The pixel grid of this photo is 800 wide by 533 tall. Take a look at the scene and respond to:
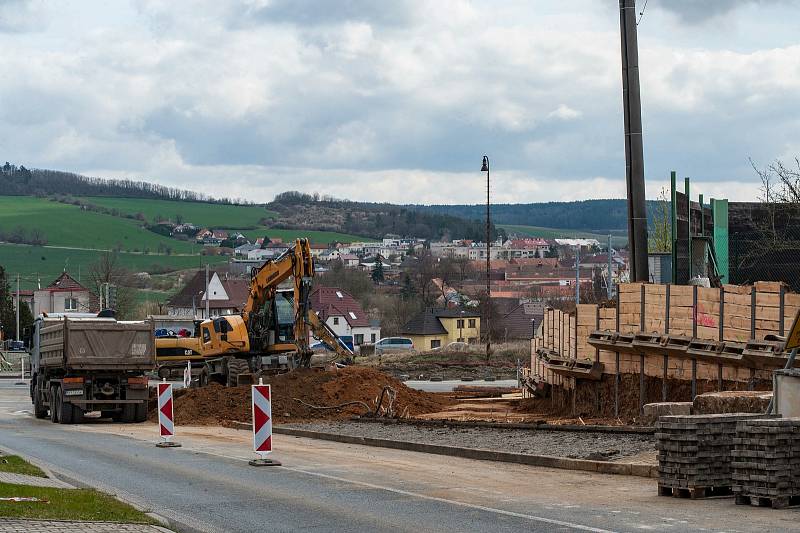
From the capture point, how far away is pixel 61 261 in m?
134

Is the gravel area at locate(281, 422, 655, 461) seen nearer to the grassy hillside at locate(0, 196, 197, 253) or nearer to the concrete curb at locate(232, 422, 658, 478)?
the concrete curb at locate(232, 422, 658, 478)

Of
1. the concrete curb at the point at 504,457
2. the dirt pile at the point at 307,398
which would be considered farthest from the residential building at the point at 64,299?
the concrete curb at the point at 504,457

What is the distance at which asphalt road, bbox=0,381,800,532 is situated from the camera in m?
12.1

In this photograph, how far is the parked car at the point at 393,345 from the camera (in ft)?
281

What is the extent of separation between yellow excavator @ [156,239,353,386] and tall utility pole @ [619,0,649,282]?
41.6 ft

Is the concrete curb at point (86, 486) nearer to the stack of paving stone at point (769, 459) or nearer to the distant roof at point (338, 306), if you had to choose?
the stack of paving stone at point (769, 459)

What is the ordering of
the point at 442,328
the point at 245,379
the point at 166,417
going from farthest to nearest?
the point at 442,328 < the point at 245,379 < the point at 166,417

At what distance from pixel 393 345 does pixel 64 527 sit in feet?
252

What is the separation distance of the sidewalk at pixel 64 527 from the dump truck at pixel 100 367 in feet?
67.0

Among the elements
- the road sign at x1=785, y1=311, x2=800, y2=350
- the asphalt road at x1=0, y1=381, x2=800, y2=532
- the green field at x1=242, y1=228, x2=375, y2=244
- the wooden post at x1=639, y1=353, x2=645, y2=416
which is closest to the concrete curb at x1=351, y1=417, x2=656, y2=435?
the wooden post at x1=639, y1=353, x2=645, y2=416

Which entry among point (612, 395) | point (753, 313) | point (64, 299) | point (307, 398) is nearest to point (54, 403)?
point (307, 398)

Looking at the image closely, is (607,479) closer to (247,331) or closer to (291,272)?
(291,272)

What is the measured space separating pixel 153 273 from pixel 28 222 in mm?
23090

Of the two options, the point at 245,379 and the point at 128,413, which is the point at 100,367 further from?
the point at 245,379
